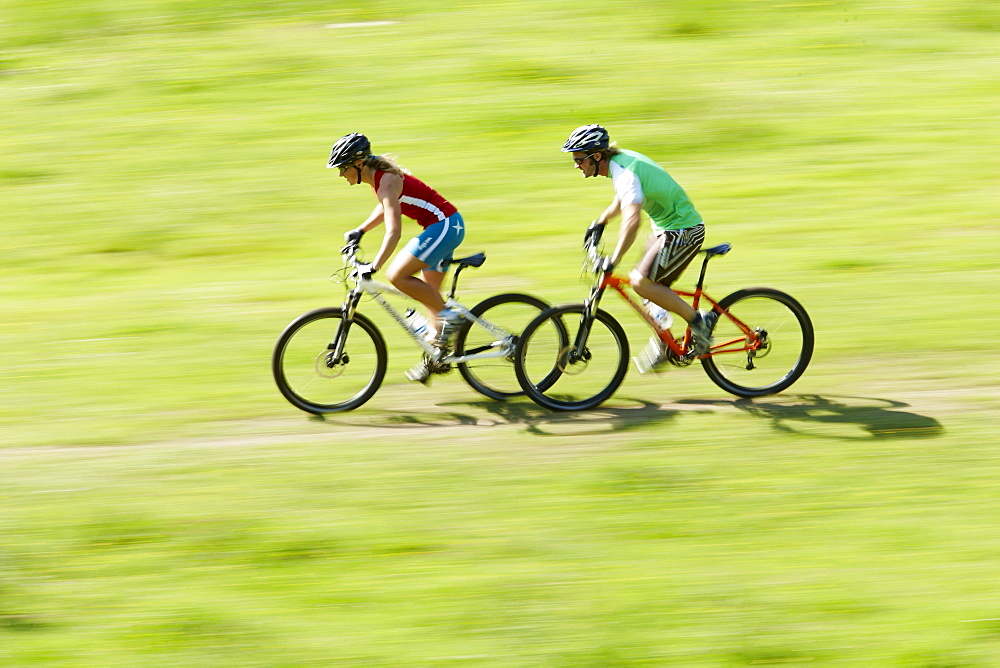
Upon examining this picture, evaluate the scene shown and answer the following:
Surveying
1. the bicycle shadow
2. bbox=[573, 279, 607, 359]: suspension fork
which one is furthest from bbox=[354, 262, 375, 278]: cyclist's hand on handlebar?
the bicycle shadow

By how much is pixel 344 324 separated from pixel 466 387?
138cm

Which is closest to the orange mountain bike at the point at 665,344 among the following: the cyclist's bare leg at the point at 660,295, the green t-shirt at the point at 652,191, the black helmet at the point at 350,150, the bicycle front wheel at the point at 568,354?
the bicycle front wheel at the point at 568,354

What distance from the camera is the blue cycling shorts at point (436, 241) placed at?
8.62 meters

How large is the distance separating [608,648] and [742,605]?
846 millimetres

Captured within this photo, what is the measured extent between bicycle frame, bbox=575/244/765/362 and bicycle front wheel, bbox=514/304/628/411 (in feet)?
0.19

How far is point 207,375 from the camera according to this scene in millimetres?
→ 9781

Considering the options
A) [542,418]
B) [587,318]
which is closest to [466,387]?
[542,418]

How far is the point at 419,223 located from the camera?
28.3 feet

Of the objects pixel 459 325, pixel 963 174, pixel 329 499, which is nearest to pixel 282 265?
pixel 459 325

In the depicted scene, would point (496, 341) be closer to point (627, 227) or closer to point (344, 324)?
point (344, 324)

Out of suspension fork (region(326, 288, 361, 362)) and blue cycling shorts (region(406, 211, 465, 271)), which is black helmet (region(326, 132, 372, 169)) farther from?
suspension fork (region(326, 288, 361, 362))

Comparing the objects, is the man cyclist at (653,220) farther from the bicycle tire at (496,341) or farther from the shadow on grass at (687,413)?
the bicycle tire at (496,341)

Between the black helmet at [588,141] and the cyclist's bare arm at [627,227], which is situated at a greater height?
the black helmet at [588,141]

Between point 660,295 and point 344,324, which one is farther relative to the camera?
point 344,324
